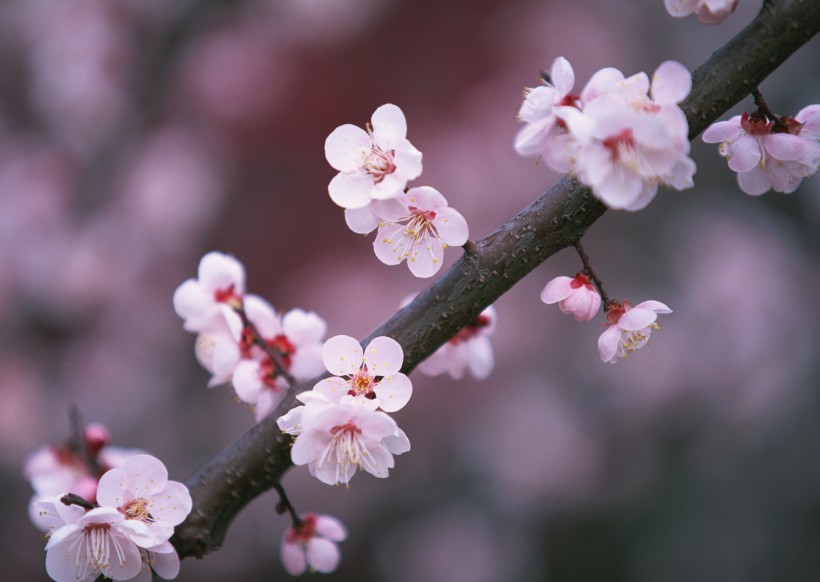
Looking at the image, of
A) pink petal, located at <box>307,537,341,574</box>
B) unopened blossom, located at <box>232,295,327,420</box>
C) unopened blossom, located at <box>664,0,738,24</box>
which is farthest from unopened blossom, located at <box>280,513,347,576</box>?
unopened blossom, located at <box>664,0,738,24</box>

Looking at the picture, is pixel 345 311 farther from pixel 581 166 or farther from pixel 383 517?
pixel 581 166

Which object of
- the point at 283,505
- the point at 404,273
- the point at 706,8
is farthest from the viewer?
the point at 404,273

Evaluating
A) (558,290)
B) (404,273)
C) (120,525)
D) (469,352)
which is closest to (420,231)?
(558,290)

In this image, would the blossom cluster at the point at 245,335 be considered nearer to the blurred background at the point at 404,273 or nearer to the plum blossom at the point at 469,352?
the plum blossom at the point at 469,352

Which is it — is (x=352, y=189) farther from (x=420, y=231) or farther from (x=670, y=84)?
(x=670, y=84)

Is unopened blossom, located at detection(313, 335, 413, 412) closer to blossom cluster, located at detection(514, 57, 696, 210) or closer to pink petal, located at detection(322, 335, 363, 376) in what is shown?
pink petal, located at detection(322, 335, 363, 376)

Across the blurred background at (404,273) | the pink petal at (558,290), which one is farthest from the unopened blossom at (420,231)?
the blurred background at (404,273)
